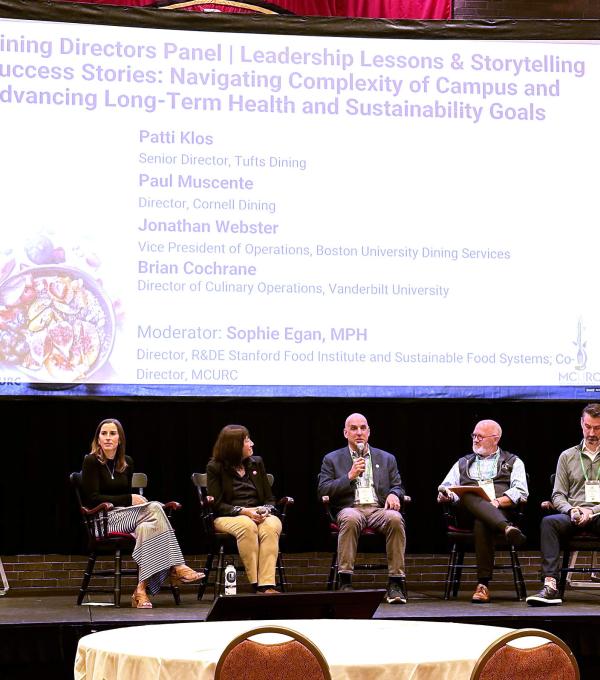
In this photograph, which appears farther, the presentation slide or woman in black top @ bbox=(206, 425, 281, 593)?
the presentation slide

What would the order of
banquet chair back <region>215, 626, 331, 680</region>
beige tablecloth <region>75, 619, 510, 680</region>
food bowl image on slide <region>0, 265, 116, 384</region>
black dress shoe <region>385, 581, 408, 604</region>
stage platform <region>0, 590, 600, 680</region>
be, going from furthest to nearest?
1. food bowl image on slide <region>0, 265, 116, 384</region>
2. black dress shoe <region>385, 581, 408, 604</region>
3. stage platform <region>0, 590, 600, 680</region>
4. beige tablecloth <region>75, 619, 510, 680</region>
5. banquet chair back <region>215, 626, 331, 680</region>

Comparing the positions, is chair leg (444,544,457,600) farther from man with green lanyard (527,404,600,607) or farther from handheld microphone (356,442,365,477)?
handheld microphone (356,442,365,477)

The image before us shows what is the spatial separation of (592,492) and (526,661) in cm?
383

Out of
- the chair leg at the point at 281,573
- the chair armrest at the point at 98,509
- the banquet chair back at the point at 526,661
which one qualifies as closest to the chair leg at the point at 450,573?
the chair leg at the point at 281,573

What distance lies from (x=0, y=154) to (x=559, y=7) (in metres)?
3.75

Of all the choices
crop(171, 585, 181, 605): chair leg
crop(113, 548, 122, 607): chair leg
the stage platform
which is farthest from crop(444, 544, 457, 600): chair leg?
crop(113, 548, 122, 607): chair leg

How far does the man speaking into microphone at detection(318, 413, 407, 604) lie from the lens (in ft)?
21.3

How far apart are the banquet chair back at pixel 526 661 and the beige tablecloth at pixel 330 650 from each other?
19 cm

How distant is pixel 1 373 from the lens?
263 inches

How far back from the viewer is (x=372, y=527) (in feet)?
21.7

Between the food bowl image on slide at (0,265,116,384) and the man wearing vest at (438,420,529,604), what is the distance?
2.13 meters

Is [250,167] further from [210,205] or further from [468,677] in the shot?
[468,677]

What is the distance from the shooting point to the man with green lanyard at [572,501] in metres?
6.40

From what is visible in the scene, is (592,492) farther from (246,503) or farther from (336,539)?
(246,503)
